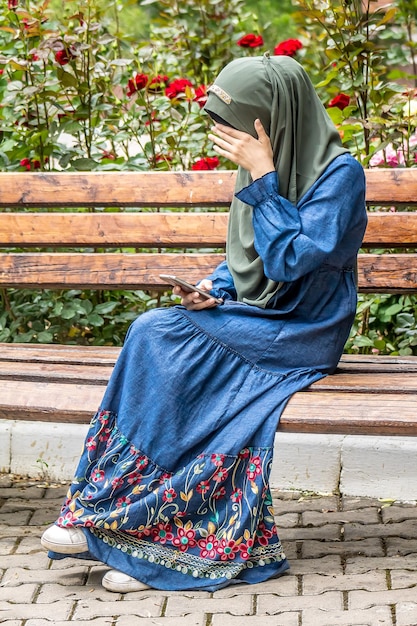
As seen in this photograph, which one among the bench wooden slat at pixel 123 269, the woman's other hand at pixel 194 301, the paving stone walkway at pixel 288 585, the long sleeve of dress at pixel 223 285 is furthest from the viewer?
the bench wooden slat at pixel 123 269

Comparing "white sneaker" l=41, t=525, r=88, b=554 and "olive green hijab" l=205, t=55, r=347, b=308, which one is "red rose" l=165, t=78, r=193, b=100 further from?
"white sneaker" l=41, t=525, r=88, b=554

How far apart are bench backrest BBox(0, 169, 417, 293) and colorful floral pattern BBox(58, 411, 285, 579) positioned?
989 mm

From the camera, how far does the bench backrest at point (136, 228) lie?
12.2 feet

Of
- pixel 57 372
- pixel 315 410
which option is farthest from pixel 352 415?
pixel 57 372

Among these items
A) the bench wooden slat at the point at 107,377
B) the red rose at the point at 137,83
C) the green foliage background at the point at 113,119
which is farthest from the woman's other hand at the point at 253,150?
the red rose at the point at 137,83

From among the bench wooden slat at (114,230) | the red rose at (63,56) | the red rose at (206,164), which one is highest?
the red rose at (63,56)

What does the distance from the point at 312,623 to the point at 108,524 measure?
0.62 m

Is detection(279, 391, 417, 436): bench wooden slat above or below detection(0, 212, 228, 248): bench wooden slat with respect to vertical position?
below

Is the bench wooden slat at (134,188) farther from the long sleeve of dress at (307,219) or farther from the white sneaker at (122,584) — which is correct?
the white sneaker at (122,584)

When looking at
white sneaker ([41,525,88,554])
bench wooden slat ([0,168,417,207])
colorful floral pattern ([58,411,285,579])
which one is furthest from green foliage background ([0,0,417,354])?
white sneaker ([41,525,88,554])

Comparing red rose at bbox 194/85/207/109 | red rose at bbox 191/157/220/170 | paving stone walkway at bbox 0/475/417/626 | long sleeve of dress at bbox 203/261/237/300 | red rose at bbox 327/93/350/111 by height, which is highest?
red rose at bbox 327/93/350/111

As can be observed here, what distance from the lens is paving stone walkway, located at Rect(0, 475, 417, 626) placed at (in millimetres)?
2818

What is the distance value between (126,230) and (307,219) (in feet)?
3.56

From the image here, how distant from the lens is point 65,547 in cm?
299
